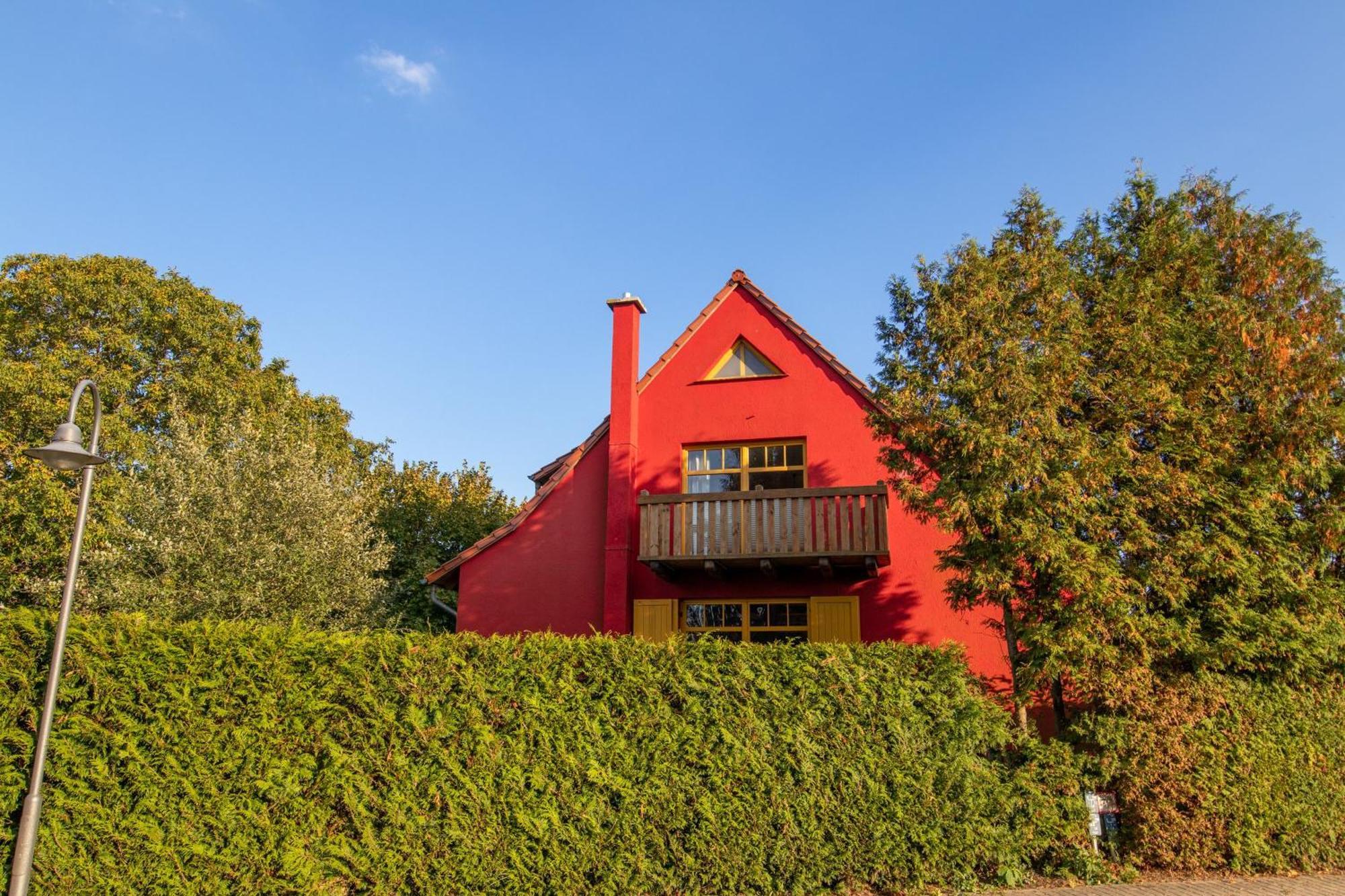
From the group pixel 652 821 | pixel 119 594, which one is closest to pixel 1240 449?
pixel 652 821

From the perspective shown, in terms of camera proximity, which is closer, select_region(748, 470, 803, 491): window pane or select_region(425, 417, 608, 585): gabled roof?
select_region(748, 470, 803, 491): window pane

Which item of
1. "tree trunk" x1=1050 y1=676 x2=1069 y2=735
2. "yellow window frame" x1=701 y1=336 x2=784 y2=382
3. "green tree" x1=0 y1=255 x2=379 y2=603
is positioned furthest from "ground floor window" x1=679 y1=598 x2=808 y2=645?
"green tree" x1=0 y1=255 x2=379 y2=603

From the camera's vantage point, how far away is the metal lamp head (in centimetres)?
766

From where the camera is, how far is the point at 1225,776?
904cm

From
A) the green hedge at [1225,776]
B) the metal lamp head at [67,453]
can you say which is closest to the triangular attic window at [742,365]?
the green hedge at [1225,776]

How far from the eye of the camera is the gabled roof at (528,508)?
1593 centimetres

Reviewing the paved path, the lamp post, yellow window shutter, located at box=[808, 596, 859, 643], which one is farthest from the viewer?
yellow window shutter, located at box=[808, 596, 859, 643]

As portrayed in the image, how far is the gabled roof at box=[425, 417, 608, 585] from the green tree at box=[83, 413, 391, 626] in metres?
2.23

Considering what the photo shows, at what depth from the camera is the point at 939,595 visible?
14.0 metres

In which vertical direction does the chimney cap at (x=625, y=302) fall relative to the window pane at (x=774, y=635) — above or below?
above

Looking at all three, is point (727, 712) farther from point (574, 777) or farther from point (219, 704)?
point (219, 704)

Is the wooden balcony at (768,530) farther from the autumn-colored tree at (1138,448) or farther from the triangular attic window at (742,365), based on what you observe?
the triangular attic window at (742,365)

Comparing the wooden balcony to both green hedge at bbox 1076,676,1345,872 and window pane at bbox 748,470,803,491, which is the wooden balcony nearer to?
window pane at bbox 748,470,803,491

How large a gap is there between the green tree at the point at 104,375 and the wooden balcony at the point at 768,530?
40.1 feet
